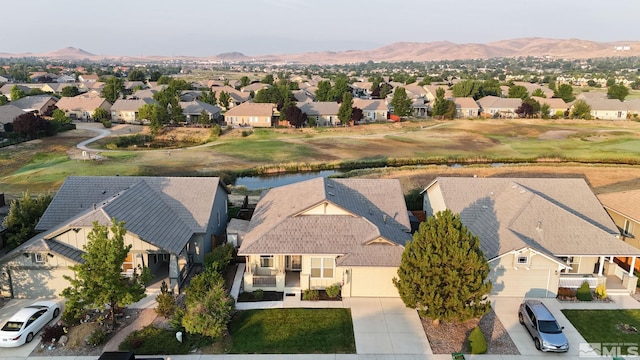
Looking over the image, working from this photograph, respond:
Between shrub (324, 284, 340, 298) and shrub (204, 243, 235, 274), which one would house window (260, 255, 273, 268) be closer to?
shrub (204, 243, 235, 274)

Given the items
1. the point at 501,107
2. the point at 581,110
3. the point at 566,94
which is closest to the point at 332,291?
the point at 501,107

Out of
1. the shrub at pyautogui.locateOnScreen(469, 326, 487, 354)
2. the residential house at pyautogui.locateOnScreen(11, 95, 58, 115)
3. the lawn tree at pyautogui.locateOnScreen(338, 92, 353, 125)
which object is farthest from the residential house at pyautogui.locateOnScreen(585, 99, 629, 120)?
the residential house at pyautogui.locateOnScreen(11, 95, 58, 115)

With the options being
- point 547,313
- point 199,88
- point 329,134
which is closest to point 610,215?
point 547,313

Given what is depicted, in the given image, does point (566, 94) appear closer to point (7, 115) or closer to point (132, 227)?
point (132, 227)

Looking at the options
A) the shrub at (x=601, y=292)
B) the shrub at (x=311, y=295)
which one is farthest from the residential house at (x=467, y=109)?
the shrub at (x=311, y=295)

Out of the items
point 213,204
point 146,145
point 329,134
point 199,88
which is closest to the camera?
point 213,204

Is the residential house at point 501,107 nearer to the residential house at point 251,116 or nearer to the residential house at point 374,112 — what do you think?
the residential house at point 374,112

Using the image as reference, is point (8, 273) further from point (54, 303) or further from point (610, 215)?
point (610, 215)
